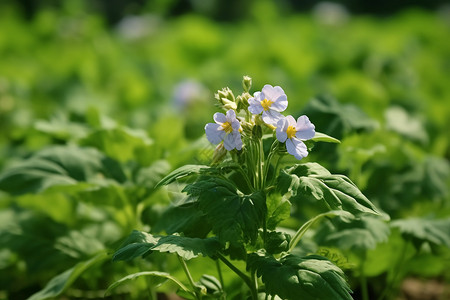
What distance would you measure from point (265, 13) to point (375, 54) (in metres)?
2.86

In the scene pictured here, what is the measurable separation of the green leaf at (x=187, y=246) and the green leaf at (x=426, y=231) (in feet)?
2.60

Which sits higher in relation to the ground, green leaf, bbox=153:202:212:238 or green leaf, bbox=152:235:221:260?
green leaf, bbox=152:235:221:260

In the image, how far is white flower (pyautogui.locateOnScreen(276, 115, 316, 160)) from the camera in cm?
153

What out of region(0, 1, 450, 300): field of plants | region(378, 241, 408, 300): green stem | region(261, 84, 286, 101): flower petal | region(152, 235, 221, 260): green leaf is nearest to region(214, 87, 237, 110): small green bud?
region(0, 1, 450, 300): field of plants

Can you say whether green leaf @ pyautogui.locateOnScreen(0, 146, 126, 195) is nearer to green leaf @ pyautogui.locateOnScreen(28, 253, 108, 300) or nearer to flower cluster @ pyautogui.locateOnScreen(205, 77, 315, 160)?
green leaf @ pyautogui.locateOnScreen(28, 253, 108, 300)

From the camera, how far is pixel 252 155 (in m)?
1.62

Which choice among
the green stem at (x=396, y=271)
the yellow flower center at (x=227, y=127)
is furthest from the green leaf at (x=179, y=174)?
the green stem at (x=396, y=271)

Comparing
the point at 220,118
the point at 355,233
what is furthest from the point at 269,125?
the point at 355,233

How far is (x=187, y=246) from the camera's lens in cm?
151

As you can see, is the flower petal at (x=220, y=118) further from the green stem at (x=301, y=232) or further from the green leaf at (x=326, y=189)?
the green stem at (x=301, y=232)

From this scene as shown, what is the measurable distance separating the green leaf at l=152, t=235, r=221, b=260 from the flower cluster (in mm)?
248

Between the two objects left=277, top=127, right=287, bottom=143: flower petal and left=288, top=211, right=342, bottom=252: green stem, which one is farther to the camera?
left=288, top=211, right=342, bottom=252: green stem

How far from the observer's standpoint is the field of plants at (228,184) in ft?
5.05

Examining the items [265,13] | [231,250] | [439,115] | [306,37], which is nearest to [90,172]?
[231,250]
